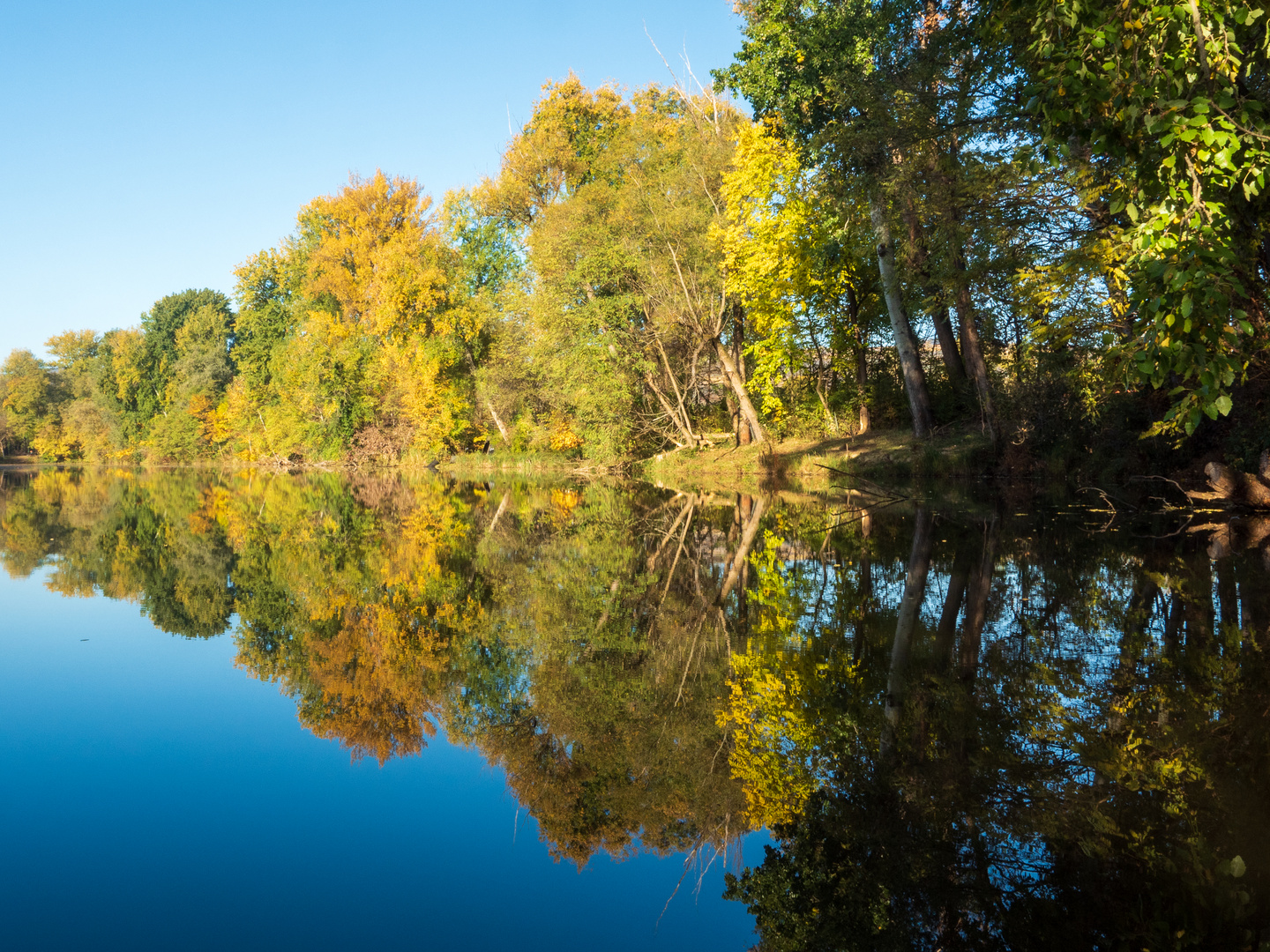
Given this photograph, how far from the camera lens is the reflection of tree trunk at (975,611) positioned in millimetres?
4742

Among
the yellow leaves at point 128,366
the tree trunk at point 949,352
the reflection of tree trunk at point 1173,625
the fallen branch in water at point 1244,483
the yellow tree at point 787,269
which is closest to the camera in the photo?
the reflection of tree trunk at point 1173,625

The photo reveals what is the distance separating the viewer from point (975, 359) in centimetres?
1691

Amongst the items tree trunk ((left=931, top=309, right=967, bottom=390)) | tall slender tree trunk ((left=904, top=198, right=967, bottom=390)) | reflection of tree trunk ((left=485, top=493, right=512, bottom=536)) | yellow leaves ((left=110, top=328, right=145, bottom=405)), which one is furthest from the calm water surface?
yellow leaves ((left=110, top=328, right=145, bottom=405))

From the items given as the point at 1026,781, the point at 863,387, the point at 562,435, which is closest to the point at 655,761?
the point at 1026,781

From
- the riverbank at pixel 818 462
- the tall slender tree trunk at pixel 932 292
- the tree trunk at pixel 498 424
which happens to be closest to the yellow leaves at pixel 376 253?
the tree trunk at pixel 498 424

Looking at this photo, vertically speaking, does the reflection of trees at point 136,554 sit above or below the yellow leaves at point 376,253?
below

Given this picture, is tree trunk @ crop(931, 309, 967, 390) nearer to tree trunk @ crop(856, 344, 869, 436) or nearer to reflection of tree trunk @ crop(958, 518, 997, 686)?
tree trunk @ crop(856, 344, 869, 436)

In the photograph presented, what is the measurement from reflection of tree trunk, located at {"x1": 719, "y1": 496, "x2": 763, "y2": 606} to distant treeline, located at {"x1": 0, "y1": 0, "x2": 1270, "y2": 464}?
146 inches

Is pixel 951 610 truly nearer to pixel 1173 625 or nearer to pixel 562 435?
pixel 1173 625

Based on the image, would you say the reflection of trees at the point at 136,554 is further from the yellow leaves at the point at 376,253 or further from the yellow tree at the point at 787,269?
the yellow leaves at the point at 376,253

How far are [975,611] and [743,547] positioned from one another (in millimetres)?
4101

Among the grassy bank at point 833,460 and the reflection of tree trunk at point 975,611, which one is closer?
the reflection of tree trunk at point 975,611

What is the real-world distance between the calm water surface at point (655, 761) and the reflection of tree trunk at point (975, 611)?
5 cm

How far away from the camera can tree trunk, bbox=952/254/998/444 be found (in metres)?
16.2
